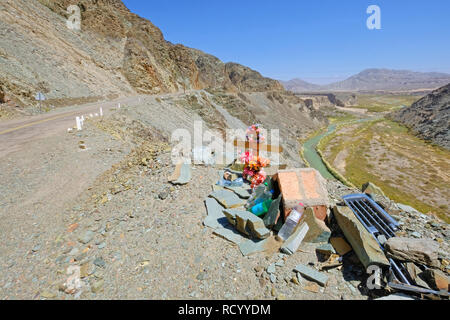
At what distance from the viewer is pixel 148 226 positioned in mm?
5660

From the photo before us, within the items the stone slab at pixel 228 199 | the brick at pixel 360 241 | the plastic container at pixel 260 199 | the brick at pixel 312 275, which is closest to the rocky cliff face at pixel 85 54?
the stone slab at pixel 228 199

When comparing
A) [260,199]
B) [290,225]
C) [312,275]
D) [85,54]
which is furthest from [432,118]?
[85,54]

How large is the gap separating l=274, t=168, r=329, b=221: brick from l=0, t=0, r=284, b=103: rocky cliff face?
69.8ft

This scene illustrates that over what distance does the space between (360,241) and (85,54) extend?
128 ft

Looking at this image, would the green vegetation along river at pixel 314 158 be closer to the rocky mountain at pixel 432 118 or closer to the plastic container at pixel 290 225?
the rocky mountain at pixel 432 118

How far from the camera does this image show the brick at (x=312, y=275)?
3965mm

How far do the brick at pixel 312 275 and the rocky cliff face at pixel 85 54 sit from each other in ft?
73.4

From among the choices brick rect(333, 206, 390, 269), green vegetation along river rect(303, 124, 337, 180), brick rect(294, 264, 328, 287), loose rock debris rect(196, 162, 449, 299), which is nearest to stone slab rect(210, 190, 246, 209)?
loose rock debris rect(196, 162, 449, 299)

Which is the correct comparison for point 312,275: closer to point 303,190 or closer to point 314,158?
point 303,190

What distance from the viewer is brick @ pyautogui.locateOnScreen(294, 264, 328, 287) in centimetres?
396

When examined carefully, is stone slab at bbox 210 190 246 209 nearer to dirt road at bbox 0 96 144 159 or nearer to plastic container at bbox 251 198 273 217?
plastic container at bbox 251 198 273 217

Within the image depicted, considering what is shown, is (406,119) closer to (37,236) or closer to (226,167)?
(226,167)

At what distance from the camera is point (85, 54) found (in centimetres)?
3106

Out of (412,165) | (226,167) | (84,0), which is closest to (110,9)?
(84,0)
